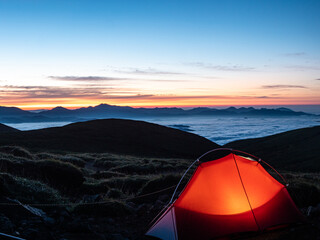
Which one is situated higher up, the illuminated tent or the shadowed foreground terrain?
the illuminated tent

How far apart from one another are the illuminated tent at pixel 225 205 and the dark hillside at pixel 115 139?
34999 mm

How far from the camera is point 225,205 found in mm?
7387

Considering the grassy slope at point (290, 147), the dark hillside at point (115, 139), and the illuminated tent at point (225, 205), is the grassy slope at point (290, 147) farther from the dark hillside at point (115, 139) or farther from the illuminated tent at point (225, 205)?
the illuminated tent at point (225, 205)

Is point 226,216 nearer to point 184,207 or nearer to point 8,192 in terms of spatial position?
point 184,207

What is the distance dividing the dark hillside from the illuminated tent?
115 feet

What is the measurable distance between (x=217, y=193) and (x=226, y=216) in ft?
1.91

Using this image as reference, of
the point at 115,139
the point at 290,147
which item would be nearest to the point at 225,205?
the point at 115,139

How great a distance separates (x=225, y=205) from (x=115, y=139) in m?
50.9

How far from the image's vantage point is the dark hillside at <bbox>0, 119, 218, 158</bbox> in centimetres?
4463

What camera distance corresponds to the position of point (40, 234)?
653cm

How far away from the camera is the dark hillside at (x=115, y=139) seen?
4463 cm

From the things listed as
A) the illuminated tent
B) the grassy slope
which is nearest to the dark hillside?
the grassy slope

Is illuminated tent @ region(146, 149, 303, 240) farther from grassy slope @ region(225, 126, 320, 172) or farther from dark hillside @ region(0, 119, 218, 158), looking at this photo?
grassy slope @ region(225, 126, 320, 172)

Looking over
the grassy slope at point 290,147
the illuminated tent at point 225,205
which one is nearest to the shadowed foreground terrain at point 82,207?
the illuminated tent at point 225,205
